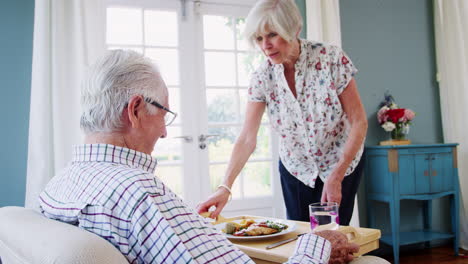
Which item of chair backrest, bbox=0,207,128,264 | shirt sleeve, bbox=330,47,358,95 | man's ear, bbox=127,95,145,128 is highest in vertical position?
shirt sleeve, bbox=330,47,358,95

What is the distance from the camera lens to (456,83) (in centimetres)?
385

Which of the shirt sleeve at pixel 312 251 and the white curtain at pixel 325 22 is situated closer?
the shirt sleeve at pixel 312 251

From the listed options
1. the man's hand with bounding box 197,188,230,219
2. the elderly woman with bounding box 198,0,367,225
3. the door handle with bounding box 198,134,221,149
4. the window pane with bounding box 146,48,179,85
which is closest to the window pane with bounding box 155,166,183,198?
the door handle with bounding box 198,134,221,149

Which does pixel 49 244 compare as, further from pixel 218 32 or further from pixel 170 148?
pixel 218 32

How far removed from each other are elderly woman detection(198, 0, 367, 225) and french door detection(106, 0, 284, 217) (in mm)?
1323

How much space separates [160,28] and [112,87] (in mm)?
2316

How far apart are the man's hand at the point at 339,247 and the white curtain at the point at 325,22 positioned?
235cm

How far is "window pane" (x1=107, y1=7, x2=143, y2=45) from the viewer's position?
299cm

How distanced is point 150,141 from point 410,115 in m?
2.99

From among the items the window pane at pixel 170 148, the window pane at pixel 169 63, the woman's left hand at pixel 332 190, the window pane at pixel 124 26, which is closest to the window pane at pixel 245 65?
the window pane at pixel 169 63

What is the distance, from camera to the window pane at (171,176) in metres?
3.08

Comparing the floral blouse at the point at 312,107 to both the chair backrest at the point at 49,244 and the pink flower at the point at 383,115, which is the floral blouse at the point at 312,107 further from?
the pink flower at the point at 383,115

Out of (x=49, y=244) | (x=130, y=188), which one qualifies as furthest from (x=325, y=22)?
(x=49, y=244)

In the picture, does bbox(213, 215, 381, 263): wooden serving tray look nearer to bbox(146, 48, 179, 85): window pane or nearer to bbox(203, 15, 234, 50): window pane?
bbox(146, 48, 179, 85): window pane
